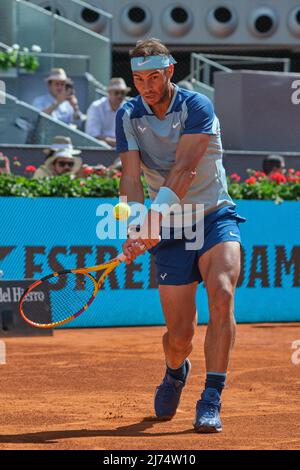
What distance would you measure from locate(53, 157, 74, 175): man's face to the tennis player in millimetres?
6756

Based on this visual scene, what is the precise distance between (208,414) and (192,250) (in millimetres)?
884

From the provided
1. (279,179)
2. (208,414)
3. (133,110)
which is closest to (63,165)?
(279,179)

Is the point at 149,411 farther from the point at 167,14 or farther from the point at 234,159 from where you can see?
the point at 167,14

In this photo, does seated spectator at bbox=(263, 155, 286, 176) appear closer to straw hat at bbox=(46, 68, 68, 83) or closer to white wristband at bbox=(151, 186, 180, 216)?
straw hat at bbox=(46, 68, 68, 83)

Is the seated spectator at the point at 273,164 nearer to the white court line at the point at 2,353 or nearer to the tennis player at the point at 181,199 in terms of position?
the white court line at the point at 2,353

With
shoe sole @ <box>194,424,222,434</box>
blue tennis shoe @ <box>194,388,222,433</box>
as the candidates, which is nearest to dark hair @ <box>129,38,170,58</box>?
blue tennis shoe @ <box>194,388,222,433</box>

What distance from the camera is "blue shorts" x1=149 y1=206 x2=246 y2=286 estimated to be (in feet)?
18.9

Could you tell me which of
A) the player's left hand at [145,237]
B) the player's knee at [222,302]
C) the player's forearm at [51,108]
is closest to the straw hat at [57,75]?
the player's forearm at [51,108]

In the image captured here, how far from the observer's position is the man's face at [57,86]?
14.5 metres

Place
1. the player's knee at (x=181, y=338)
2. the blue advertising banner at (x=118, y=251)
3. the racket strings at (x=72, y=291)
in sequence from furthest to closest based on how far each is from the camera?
the blue advertising banner at (x=118, y=251), the racket strings at (x=72, y=291), the player's knee at (x=181, y=338)

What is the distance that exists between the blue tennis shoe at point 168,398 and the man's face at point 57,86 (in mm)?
8918

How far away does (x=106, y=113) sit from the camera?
14.8 m

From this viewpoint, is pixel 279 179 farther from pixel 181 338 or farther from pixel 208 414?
pixel 208 414

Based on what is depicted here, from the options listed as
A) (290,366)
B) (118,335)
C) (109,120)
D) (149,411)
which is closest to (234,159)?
(109,120)
